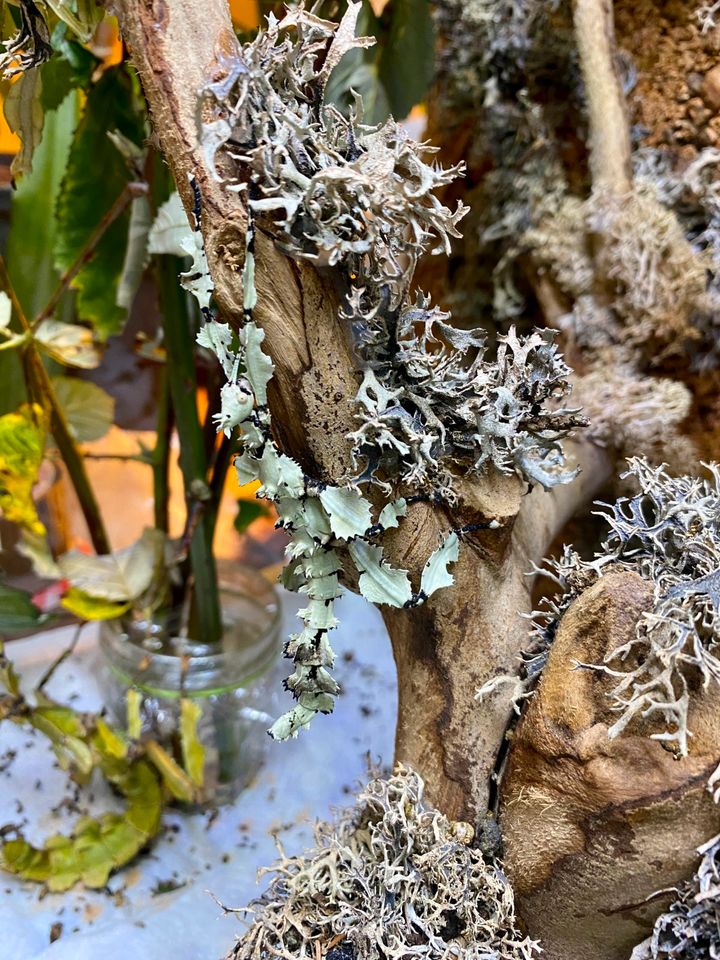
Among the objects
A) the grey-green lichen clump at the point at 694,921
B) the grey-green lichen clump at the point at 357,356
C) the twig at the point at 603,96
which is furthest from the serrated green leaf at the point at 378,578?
the twig at the point at 603,96

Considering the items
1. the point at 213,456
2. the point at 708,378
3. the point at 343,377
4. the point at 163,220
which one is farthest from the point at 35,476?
the point at 708,378

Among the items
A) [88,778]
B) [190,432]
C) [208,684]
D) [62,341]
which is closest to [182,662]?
[208,684]

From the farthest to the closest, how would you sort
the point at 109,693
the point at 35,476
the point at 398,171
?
the point at 109,693
the point at 35,476
the point at 398,171

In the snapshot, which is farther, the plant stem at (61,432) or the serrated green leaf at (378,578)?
the plant stem at (61,432)

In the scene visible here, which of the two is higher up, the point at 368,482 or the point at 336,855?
the point at 368,482

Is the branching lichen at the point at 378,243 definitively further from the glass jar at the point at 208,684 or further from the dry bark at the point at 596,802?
the glass jar at the point at 208,684

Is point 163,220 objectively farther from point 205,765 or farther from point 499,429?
point 205,765

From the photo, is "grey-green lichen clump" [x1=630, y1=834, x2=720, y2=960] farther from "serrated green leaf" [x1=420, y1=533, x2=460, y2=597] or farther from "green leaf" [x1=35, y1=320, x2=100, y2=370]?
"green leaf" [x1=35, y1=320, x2=100, y2=370]
